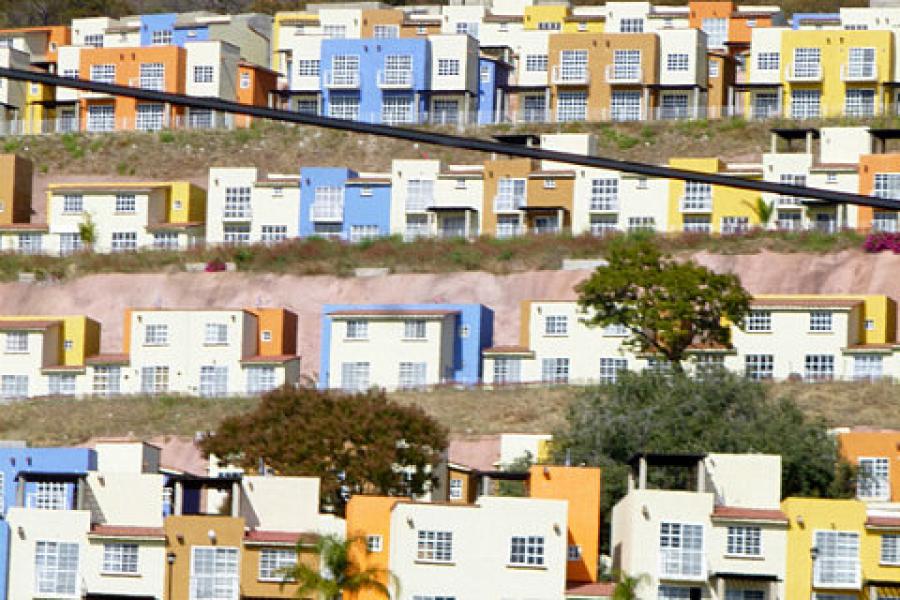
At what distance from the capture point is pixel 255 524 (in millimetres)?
69188

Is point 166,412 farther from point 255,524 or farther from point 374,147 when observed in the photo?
point 374,147

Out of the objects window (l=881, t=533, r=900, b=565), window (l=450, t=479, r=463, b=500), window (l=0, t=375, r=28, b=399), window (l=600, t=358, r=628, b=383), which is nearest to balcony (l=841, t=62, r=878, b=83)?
window (l=600, t=358, r=628, b=383)

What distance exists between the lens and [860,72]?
429 feet

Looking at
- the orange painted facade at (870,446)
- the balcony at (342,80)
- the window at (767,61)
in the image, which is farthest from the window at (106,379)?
the window at (767,61)

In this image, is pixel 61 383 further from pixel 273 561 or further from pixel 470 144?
pixel 470 144

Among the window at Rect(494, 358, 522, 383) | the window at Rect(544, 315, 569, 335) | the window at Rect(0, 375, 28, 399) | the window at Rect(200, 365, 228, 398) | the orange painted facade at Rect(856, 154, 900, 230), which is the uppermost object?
the orange painted facade at Rect(856, 154, 900, 230)

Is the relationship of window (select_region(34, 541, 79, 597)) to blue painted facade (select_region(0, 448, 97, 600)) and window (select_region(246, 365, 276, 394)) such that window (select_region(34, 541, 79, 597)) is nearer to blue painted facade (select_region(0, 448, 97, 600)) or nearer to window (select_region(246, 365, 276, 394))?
blue painted facade (select_region(0, 448, 97, 600))

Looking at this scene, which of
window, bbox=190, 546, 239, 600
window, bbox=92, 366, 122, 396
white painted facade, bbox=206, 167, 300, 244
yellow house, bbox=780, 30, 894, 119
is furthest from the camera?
yellow house, bbox=780, 30, 894, 119

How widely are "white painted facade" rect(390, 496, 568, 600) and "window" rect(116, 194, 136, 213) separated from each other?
203ft

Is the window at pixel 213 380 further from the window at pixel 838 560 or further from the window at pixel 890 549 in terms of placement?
the window at pixel 890 549

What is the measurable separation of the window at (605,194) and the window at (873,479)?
39946mm

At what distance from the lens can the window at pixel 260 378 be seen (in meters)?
104

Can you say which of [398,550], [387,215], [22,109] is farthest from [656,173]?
[22,109]

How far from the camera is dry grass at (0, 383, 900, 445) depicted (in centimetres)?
9181
